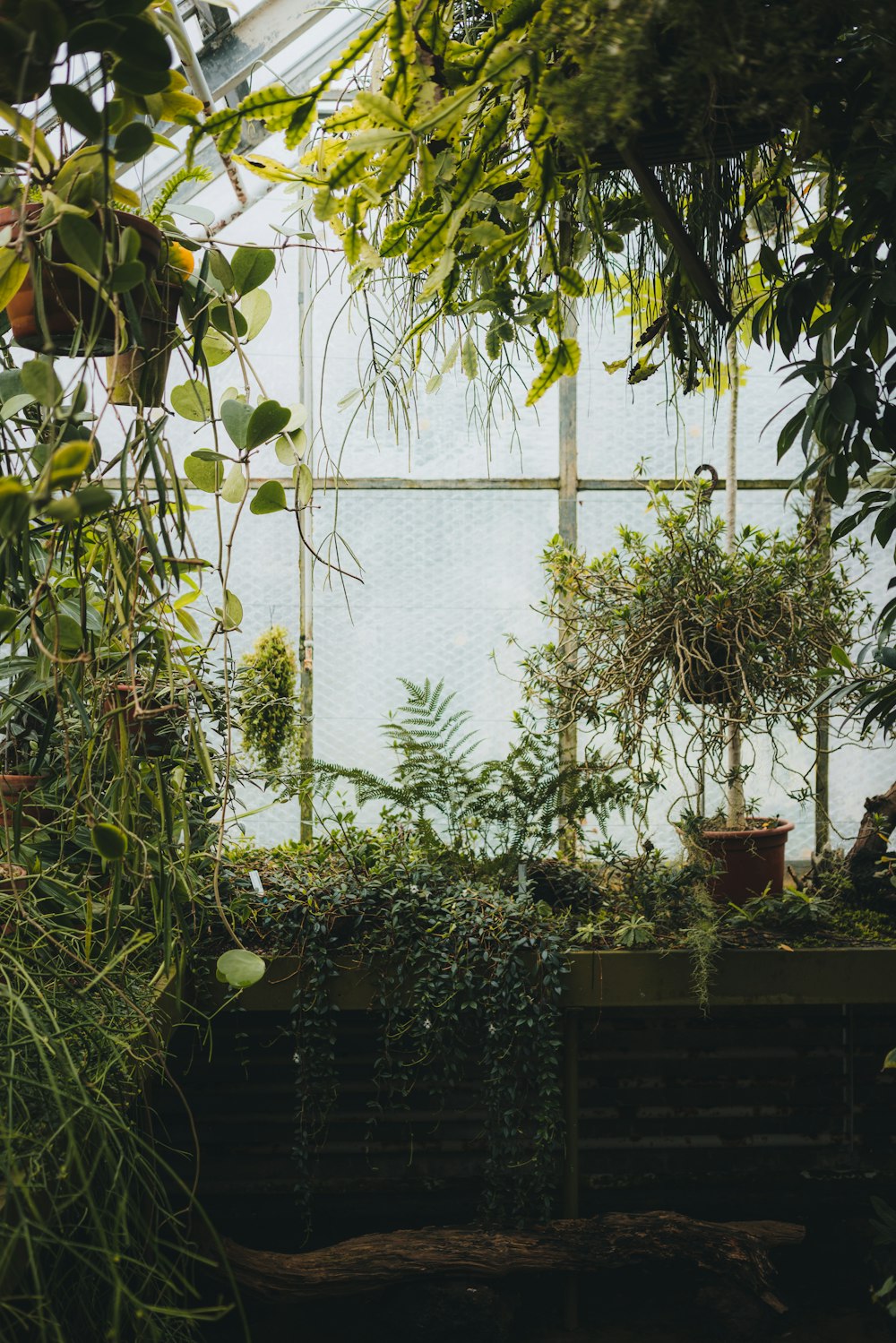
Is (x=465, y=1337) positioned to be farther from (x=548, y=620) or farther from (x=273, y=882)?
(x=548, y=620)

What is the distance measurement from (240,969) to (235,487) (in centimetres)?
44

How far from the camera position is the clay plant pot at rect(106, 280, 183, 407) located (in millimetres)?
853

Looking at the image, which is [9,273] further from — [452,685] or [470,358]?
[452,685]

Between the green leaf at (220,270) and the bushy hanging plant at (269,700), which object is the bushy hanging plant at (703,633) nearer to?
the bushy hanging plant at (269,700)

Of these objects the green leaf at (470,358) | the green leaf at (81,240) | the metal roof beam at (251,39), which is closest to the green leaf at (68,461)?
the green leaf at (81,240)

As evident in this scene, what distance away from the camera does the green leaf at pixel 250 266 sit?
0.87 meters

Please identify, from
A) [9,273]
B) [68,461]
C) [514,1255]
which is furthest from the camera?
[514,1255]

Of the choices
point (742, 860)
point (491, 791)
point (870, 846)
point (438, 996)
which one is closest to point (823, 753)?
point (870, 846)

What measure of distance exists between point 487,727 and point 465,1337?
1.68 meters

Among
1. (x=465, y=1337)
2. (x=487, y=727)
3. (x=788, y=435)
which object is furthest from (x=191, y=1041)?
(x=788, y=435)

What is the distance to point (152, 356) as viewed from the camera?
33.1 inches

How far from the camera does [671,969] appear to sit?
2197mm

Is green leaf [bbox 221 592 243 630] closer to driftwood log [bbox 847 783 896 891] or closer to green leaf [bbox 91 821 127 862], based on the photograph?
green leaf [bbox 91 821 127 862]

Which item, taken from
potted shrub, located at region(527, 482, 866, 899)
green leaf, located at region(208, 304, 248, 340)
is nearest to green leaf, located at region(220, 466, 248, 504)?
green leaf, located at region(208, 304, 248, 340)
